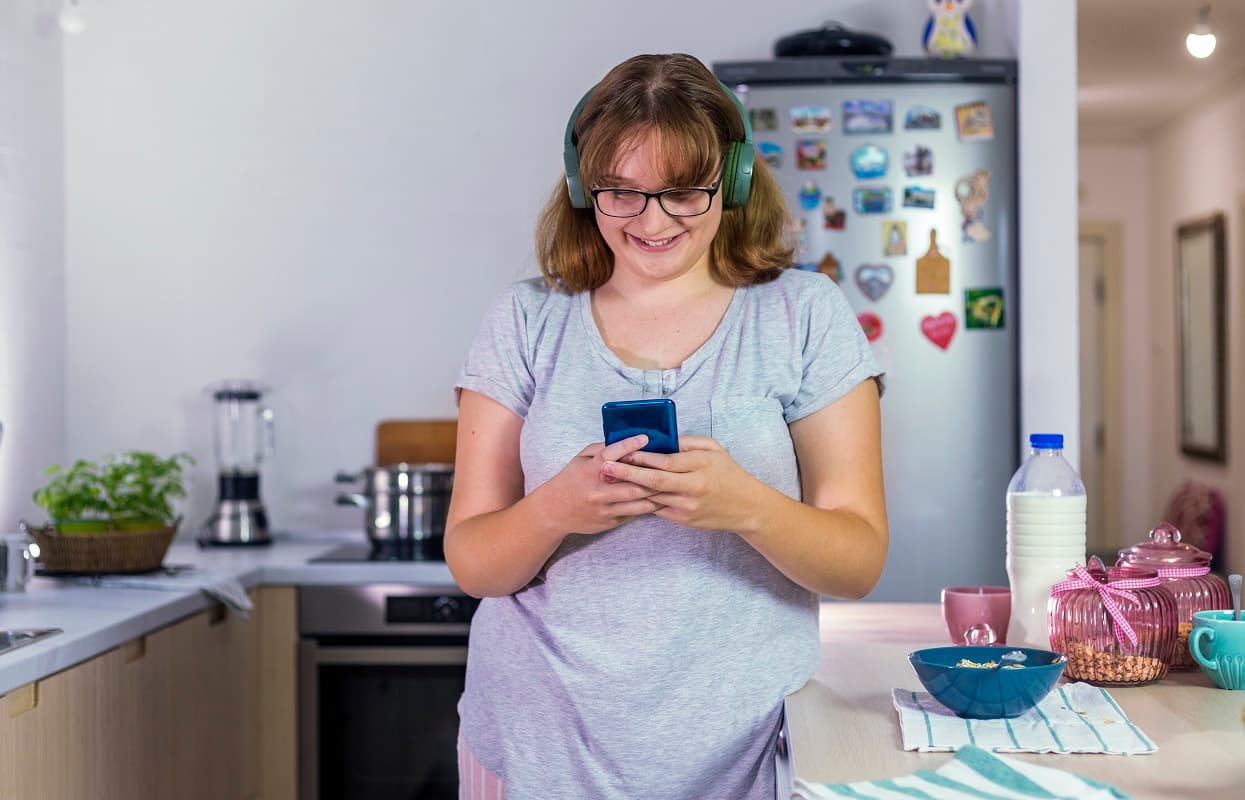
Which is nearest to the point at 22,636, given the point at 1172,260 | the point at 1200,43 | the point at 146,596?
the point at 146,596

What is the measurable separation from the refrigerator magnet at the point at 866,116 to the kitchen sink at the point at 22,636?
1.80 meters

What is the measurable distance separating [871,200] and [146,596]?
63.6 inches

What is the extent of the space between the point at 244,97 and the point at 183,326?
1.86 ft

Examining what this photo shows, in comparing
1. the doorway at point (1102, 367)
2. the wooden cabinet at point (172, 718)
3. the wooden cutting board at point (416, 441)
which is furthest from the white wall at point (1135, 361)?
the wooden cabinet at point (172, 718)

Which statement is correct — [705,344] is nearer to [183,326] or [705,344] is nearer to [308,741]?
[308,741]

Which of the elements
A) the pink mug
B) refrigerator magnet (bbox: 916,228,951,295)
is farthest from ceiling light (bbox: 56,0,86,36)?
the pink mug

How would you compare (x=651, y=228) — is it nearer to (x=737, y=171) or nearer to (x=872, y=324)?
(x=737, y=171)

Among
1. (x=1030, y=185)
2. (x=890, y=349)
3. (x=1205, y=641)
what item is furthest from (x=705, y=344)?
(x=1030, y=185)

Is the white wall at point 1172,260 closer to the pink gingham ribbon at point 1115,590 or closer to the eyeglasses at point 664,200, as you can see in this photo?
the pink gingham ribbon at point 1115,590

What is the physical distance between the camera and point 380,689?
2594 millimetres

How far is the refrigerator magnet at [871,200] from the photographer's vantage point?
2.71 meters

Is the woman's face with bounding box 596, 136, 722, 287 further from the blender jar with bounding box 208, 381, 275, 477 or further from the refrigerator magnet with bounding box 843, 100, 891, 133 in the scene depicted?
the blender jar with bounding box 208, 381, 275, 477

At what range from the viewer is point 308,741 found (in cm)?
259

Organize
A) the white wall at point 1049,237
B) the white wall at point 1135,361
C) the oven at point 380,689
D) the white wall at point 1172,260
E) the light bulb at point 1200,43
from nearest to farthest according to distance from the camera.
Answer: the oven at point 380,689 < the white wall at point 1049,237 < the light bulb at point 1200,43 < the white wall at point 1172,260 < the white wall at point 1135,361
